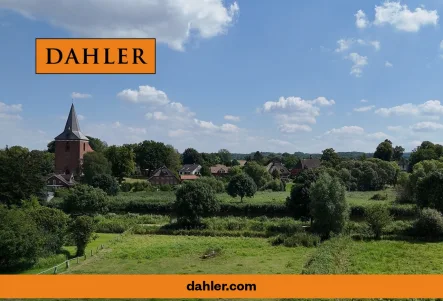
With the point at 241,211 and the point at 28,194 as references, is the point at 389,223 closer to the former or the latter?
the point at 241,211

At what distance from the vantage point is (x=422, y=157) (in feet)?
290

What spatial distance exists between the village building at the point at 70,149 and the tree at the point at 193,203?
45.6 m

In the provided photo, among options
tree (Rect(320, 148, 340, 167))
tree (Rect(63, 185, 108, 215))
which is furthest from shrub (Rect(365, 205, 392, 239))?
tree (Rect(320, 148, 340, 167))

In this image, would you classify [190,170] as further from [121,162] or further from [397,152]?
[397,152]

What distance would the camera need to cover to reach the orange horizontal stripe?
16062 mm

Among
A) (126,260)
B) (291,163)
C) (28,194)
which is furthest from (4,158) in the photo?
(291,163)

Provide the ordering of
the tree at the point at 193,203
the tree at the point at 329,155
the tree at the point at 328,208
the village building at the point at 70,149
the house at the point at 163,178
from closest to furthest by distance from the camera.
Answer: the tree at the point at 328,208 → the tree at the point at 193,203 → the village building at the point at 70,149 → the house at the point at 163,178 → the tree at the point at 329,155

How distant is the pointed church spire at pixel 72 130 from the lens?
255 feet

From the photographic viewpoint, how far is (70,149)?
258 feet

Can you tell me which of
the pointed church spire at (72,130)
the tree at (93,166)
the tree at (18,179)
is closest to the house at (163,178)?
the tree at (93,166)

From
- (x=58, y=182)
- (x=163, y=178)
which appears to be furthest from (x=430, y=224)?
(x=58, y=182)

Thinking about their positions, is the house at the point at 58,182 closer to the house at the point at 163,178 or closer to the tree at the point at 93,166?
the tree at the point at 93,166

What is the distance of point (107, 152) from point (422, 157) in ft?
234

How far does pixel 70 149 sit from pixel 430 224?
6768cm
